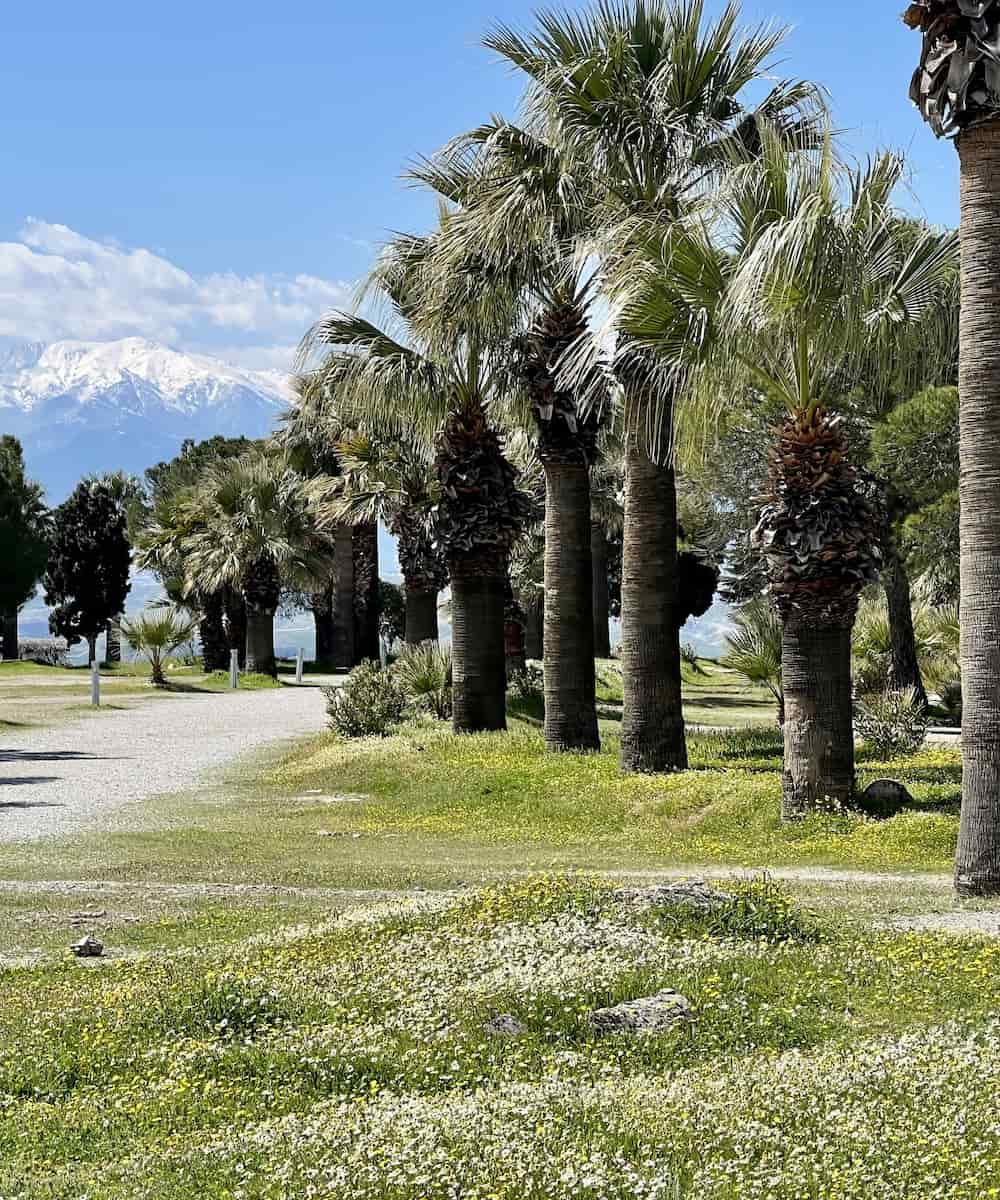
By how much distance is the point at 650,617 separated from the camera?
18.8 metres

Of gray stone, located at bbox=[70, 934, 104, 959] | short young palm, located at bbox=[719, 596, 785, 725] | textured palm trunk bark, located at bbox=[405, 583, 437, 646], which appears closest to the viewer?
gray stone, located at bbox=[70, 934, 104, 959]

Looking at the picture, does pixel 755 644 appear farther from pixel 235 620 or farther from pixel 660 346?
pixel 235 620

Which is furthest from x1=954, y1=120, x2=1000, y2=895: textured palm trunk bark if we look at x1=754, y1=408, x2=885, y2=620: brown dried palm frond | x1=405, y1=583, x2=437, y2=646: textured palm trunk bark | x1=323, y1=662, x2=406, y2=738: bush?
x1=405, y1=583, x2=437, y2=646: textured palm trunk bark

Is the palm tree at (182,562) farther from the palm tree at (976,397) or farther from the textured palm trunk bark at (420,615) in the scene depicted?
the palm tree at (976,397)

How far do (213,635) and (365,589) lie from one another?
272 inches

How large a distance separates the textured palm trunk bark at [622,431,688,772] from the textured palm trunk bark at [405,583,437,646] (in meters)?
15.8

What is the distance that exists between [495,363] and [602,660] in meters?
20.5

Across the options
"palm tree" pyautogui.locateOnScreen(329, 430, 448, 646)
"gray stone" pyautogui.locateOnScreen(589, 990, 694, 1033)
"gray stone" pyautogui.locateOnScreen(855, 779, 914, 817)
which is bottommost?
"gray stone" pyautogui.locateOnScreen(589, 990, 694, 1033)

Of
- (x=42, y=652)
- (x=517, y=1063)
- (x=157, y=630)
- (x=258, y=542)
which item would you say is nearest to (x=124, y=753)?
(x=157, y=630)

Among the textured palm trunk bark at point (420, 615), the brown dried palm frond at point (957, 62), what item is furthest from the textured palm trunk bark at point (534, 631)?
the brown dried palm frond at point (957, 62)

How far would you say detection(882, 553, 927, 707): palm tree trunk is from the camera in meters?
28.3

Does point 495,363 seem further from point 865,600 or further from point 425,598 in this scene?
point 865,600

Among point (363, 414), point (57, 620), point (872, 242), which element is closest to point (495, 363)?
point (363, 414)

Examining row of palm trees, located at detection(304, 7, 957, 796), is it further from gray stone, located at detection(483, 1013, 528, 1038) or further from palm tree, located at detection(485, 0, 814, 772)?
gray stone, located at detection(483, 1013, 528, 1038)
